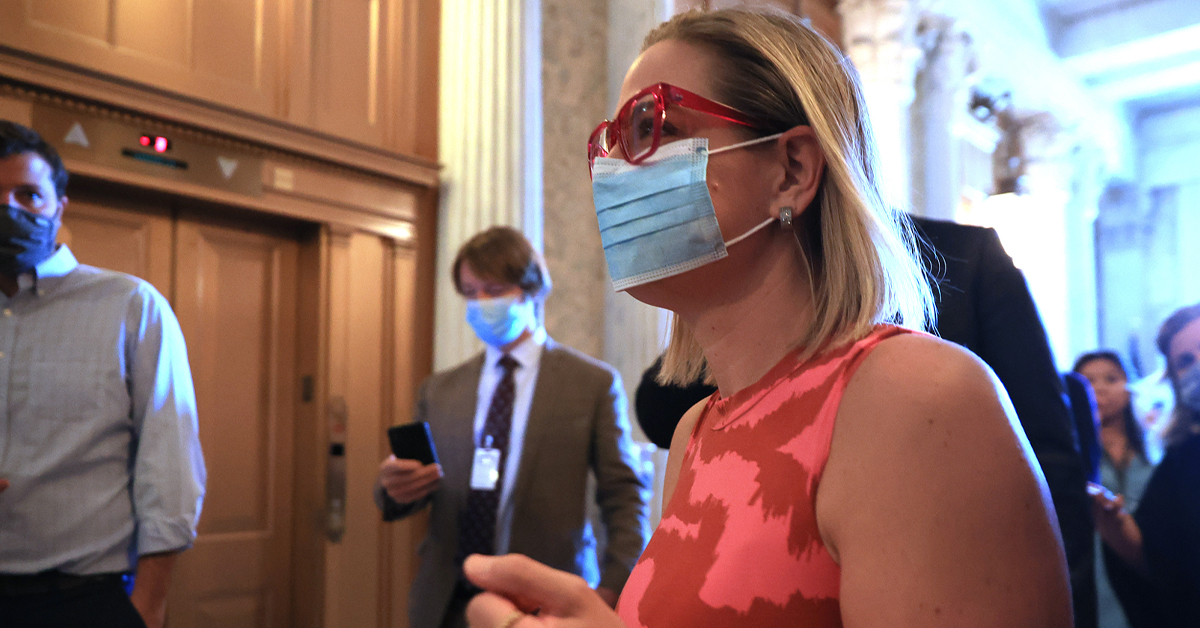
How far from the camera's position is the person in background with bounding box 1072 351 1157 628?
3.22 m

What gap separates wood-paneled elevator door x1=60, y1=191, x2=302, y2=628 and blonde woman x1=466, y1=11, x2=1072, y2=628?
3.04 metres

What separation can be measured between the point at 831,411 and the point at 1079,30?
42.8 feet

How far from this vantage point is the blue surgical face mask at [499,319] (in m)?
3.14

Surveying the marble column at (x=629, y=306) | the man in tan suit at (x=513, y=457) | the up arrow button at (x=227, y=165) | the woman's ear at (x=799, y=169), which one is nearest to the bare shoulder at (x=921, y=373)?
the woman's ear at (x=799, y=169)

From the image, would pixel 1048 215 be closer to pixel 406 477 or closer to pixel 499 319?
pixel 499 319

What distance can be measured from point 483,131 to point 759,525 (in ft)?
13.1

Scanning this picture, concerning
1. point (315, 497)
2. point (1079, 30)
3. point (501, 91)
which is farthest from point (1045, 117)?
point (315, 497)

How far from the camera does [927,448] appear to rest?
29.8 inches

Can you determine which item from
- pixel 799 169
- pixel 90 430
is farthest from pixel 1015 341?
pixel 90 430

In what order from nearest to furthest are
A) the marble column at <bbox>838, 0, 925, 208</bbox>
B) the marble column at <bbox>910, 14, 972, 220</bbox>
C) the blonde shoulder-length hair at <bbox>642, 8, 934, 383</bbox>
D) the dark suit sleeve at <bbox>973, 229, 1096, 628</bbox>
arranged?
1. the blonde shoulder-length hair at <bbox>642, 8, 934, 383</bbox>
2. the dark suit sleeve at <bbox>973, 229, 1096, 628</bbox>
3. the marble column at <bbox>838, 0, 925, 208</bbox>
4. the marble column at <bbox>910, 14, 972, 220</bbox>

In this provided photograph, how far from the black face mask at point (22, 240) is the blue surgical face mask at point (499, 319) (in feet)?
4.41

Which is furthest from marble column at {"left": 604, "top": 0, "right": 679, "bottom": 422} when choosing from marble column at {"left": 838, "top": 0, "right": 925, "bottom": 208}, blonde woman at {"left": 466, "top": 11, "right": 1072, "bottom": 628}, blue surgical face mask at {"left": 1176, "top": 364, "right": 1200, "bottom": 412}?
blonde woman at {"left": 466, "top": 11, "right": 1072, "bottom": 628}

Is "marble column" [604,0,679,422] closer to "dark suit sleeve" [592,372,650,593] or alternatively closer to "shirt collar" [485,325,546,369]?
"shirt collar" [485,325,546,369]

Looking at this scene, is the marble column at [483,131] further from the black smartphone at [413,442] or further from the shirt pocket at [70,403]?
the shirt pocket at [70,403]
